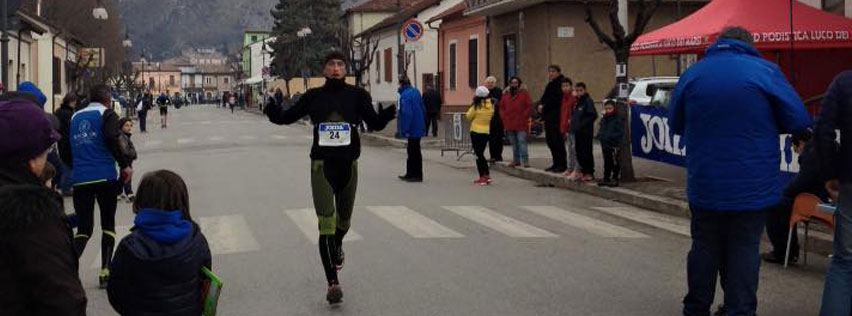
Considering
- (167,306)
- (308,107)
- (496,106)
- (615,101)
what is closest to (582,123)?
(615,101)

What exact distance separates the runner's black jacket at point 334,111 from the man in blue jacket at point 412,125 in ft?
29.4

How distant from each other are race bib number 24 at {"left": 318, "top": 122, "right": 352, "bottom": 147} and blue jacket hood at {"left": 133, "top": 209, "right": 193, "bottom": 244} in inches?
113

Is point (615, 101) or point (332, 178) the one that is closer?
point (332, 178)

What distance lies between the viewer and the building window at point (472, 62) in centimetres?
3466

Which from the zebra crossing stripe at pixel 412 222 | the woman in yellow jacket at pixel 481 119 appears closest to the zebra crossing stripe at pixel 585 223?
the zebra crossing stripe at pixel 412 222

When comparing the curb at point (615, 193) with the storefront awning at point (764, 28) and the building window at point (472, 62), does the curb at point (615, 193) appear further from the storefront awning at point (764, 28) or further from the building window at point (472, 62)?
the building window at point (472, 62)

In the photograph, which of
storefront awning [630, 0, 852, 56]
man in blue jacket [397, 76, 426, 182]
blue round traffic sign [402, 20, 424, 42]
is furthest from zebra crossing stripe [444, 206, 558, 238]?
blue round traffic sign [402, 20, 424, 42]

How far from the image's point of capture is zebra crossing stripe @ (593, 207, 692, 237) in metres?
11.0

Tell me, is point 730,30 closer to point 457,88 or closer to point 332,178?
point 332,178

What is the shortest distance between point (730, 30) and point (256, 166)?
48.8 ft

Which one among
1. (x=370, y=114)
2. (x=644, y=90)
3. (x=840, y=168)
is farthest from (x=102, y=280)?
(x=644, y=90)

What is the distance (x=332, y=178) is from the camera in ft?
22.6

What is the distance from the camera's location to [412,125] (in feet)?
53.3

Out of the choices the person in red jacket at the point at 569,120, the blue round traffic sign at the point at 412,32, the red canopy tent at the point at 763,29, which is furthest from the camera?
the blue round traffic sign at the point at 412,32
